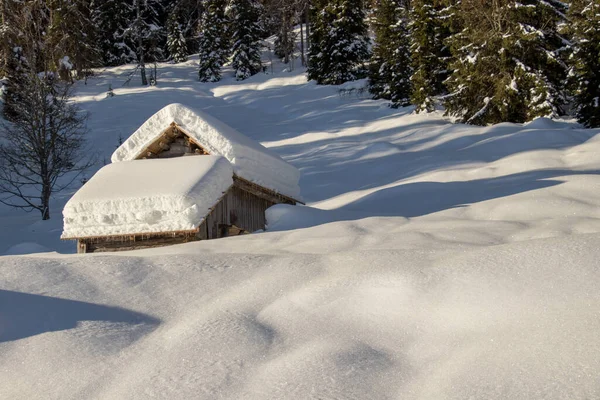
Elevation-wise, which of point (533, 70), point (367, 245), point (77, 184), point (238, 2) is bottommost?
point (77, 184)

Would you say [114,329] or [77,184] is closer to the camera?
[114,329]

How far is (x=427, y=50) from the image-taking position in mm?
30344

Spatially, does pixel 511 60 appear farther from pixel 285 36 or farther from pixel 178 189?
pixel 285 36

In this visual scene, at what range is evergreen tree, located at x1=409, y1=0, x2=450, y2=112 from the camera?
98.0 feet

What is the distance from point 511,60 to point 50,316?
23.9 metres

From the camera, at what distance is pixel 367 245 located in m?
9.11

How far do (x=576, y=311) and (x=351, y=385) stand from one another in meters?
1.91

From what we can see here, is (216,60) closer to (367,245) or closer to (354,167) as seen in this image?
(354,167)

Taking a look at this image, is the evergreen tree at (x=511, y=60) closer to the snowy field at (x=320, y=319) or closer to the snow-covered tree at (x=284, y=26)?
the snowy field at (x=320, y=319)

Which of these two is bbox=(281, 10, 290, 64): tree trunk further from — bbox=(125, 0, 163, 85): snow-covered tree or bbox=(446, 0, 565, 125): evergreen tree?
bbox=(446, 0, 565, 125): evergreen tree

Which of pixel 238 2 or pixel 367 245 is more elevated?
pixel 238 2

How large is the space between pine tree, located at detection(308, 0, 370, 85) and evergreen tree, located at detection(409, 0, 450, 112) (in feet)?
30.7

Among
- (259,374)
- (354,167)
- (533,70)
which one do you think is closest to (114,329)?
(259,374)

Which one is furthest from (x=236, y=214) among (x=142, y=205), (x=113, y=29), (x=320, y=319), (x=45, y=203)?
(x=113, y=29)
